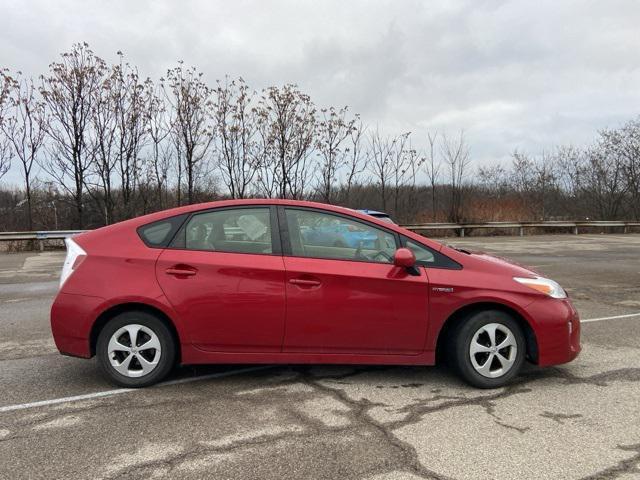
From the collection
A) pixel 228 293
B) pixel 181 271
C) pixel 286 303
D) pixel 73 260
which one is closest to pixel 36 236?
pixel 73 260

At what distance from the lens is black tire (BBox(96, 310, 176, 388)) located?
4.15m

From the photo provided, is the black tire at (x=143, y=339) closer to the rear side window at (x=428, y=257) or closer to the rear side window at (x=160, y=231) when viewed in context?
the rear side window at (x=160, y=231)

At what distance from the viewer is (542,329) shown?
14.0 ft

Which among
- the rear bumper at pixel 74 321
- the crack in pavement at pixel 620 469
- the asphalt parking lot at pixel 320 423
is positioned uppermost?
the rear bumper at pixel 74 321

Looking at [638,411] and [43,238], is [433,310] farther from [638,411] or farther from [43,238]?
[43,238]

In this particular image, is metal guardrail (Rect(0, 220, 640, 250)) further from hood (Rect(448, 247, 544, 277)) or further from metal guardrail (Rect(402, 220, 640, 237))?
hood (Rect(448, 247, 544, 277))

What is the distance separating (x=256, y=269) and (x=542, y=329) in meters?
2.48

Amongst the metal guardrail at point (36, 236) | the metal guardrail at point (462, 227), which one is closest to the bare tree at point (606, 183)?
the metal guardrail at point (462, 227)

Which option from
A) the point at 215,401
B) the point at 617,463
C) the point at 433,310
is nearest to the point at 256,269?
the point at 215,401

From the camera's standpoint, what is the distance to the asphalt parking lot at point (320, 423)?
9.86 ft

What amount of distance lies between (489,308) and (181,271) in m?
2.62

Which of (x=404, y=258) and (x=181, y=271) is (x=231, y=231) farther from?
(x=404, y=258)

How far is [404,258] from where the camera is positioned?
4102 millimetres

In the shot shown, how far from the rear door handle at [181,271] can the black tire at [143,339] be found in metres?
0.40
